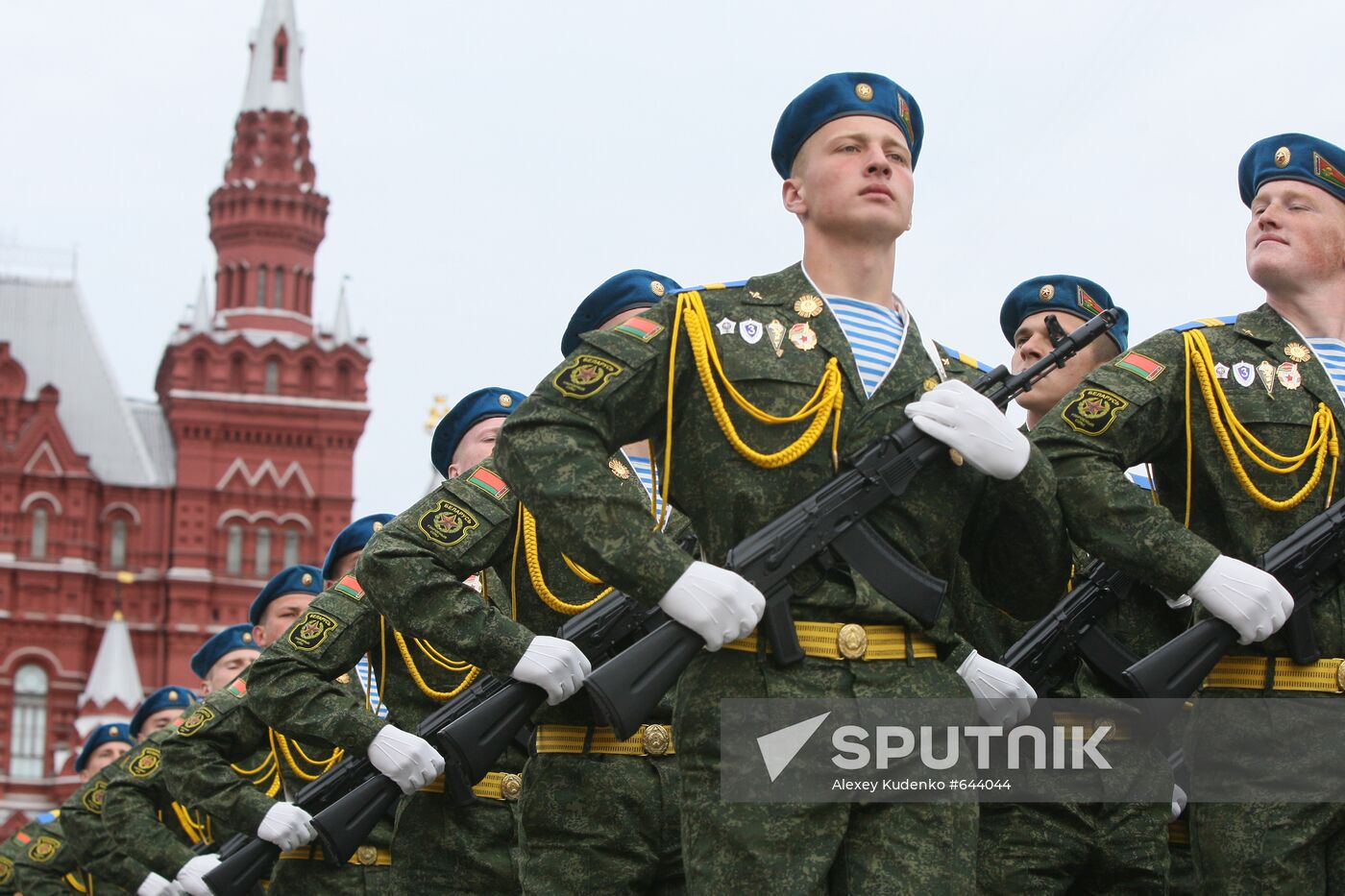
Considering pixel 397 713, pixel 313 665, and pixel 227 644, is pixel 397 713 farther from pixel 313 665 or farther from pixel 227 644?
pixel 227 644

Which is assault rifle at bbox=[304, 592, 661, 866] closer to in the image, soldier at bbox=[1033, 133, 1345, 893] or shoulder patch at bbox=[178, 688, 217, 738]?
soldier at bbox=[1033, 133, 1345, 893]

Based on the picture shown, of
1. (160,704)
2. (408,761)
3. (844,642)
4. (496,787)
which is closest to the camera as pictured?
(844,642)

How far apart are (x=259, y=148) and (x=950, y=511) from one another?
52.3 m

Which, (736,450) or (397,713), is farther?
(397,713)

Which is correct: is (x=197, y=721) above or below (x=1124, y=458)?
below

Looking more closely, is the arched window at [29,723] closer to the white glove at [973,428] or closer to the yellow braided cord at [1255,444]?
the yellow braided cord at [1255,444]

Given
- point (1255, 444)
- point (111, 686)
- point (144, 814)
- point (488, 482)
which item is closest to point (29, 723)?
point (111, 686)

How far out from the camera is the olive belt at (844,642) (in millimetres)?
4598

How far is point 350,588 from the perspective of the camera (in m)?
7.91

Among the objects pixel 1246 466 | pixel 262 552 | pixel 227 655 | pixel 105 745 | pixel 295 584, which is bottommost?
pixel 1246 466

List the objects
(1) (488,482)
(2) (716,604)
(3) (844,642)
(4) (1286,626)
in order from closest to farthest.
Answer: (2) (716,604) → (3) (844,642) → (4) (1286,626) → (1) (488,482)

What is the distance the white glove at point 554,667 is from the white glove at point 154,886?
5049 millimetres

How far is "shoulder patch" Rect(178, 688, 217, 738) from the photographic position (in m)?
9.28

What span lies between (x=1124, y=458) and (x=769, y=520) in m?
1.13
